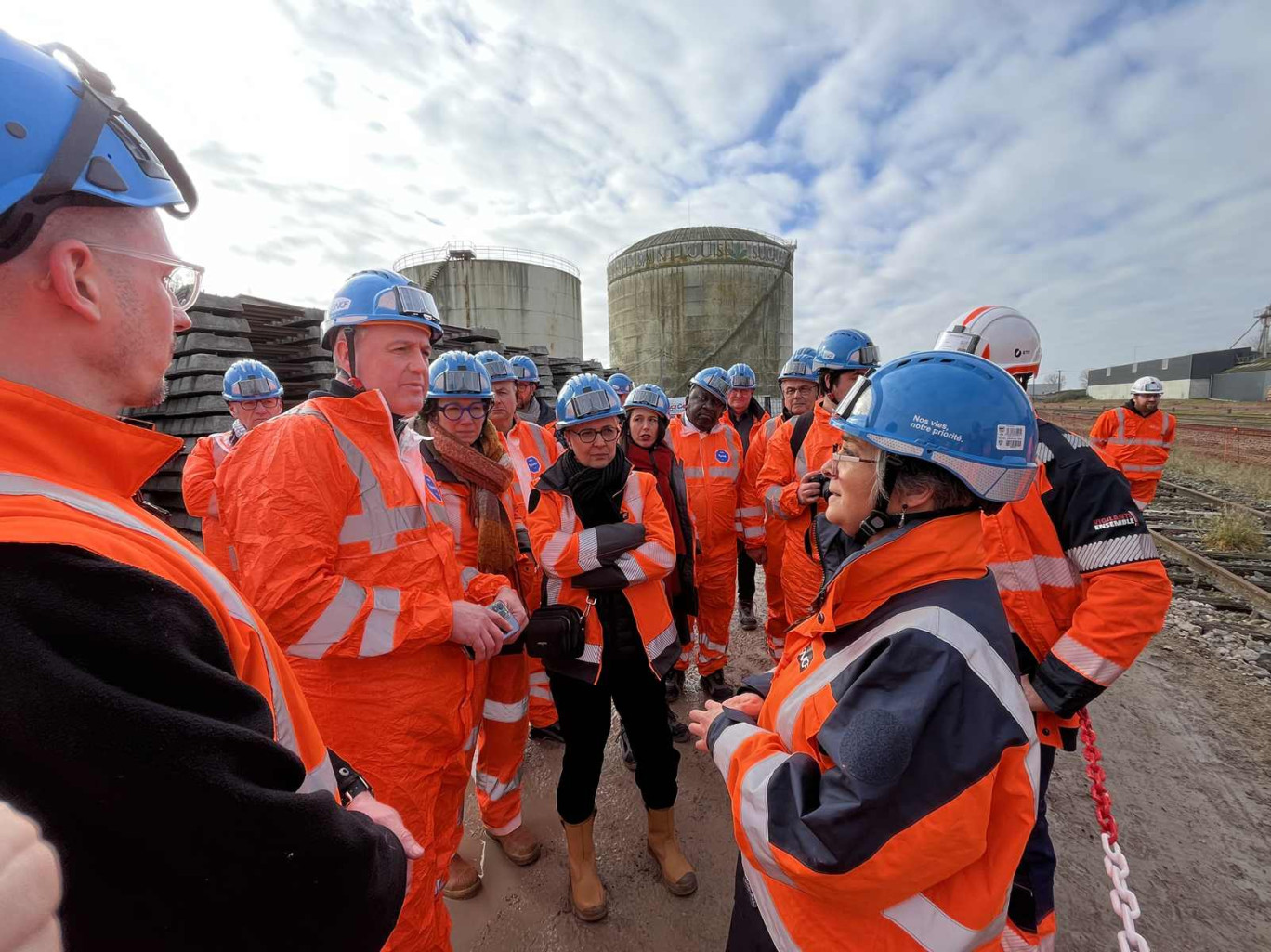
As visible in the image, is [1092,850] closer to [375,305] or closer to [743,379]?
[375,305]

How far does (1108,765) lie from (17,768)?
194 inches

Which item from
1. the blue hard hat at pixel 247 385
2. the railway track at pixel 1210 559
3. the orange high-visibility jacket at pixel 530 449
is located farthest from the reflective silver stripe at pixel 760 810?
the railway track at pixel 1210 559

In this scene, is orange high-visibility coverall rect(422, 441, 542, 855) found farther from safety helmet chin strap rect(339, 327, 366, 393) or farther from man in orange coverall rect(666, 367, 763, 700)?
man in orange coverall rect(666, 367, 763, 700)

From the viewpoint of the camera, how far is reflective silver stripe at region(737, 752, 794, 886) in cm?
126

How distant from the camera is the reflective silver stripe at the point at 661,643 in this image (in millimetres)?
2677

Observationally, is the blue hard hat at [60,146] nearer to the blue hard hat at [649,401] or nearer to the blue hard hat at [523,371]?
the blue hard hat at [649,401]

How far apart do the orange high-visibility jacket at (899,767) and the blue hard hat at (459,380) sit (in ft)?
7.58

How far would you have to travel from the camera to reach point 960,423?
1.41 meters

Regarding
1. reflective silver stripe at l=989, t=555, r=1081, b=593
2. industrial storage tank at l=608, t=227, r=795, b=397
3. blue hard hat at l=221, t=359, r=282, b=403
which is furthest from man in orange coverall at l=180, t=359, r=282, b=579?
industrial storage tank at l=608, t=227, r=795, b=397

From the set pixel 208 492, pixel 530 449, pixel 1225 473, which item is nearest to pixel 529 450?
pixel 530 449

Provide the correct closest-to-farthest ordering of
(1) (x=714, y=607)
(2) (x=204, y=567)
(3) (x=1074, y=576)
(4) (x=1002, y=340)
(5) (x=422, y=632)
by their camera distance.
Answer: (2) (x=204, y=567) < (5) (x=422, y=632) < (3) (x=1074, y=576) < (4) (x=1002, y=340) < (1) (x=714, y=607)

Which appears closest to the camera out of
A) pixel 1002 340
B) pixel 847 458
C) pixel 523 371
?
pixel 847 458

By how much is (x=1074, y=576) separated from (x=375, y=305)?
2874 mm

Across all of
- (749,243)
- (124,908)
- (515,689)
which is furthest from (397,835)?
(749,243)
